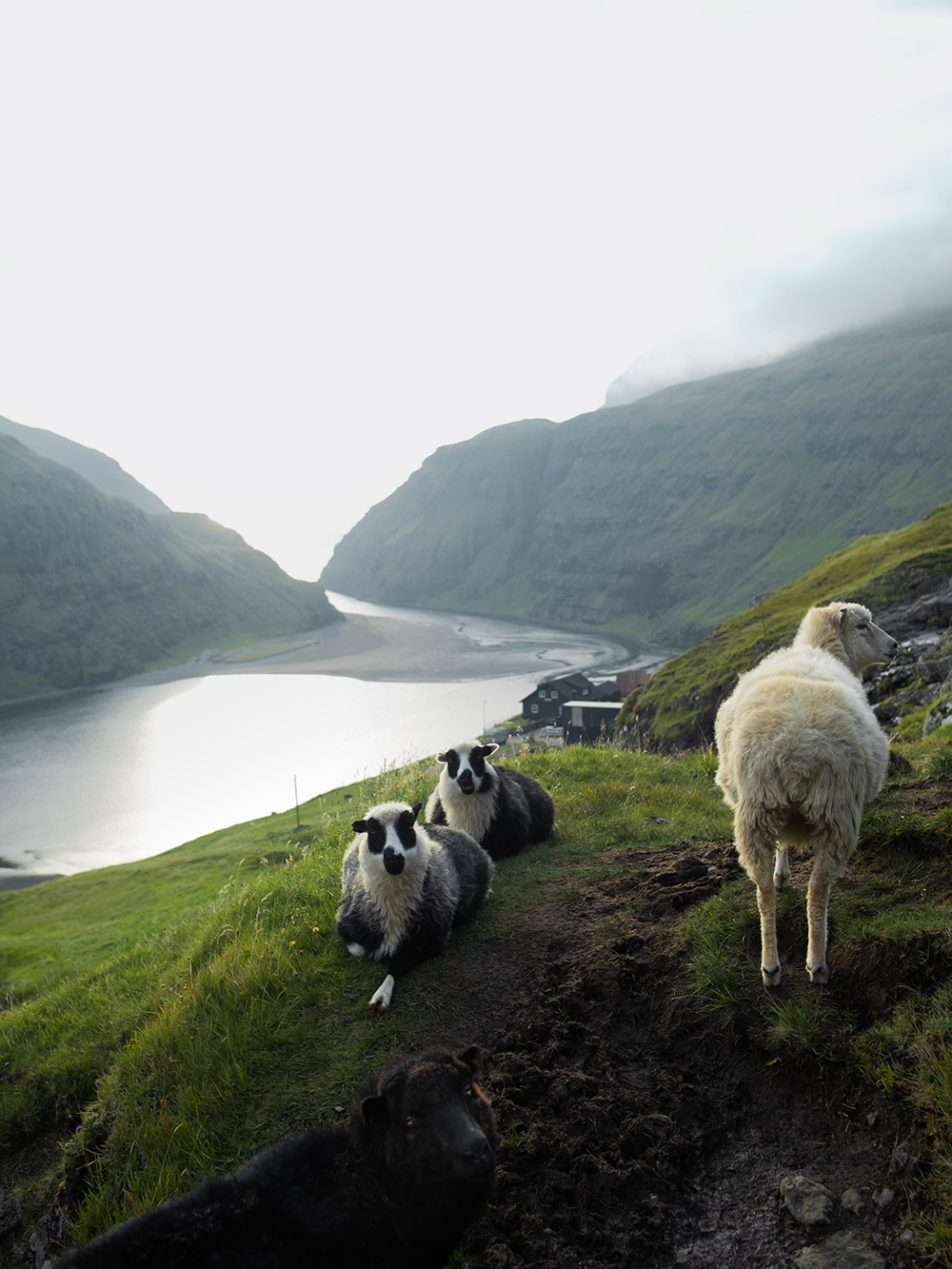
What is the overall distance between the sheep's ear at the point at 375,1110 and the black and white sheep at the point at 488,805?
6.28 m

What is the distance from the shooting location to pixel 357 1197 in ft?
14.7

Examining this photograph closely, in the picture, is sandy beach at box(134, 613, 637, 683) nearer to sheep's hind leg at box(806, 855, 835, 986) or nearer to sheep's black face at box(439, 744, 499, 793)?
sheep's black face at box(439, 744, 499, 793)

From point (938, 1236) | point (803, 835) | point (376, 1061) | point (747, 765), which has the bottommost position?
point (376, 1061)

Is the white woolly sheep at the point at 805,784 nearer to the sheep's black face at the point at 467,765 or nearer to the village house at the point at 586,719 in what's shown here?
the sheep's black face at the point at 467,765

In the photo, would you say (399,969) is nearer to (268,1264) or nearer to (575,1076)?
(575,1076)

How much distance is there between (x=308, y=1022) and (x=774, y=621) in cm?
6863

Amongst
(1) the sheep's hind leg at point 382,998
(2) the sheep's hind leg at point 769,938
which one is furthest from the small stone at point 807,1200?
(1) the sheep's hind leg at point 382,998

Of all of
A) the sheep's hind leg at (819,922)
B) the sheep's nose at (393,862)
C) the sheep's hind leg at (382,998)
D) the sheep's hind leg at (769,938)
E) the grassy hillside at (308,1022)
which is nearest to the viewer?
the grassy hillside at (308,1022)

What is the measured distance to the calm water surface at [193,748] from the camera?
70562 mm

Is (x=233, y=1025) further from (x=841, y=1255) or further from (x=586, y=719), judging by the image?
(x=586, y=719)

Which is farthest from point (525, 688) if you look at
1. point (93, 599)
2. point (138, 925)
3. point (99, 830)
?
point (93, 599)

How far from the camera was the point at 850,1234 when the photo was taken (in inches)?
153

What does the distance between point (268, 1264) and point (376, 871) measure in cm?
414

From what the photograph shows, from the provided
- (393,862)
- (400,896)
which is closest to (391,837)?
(393,862)
